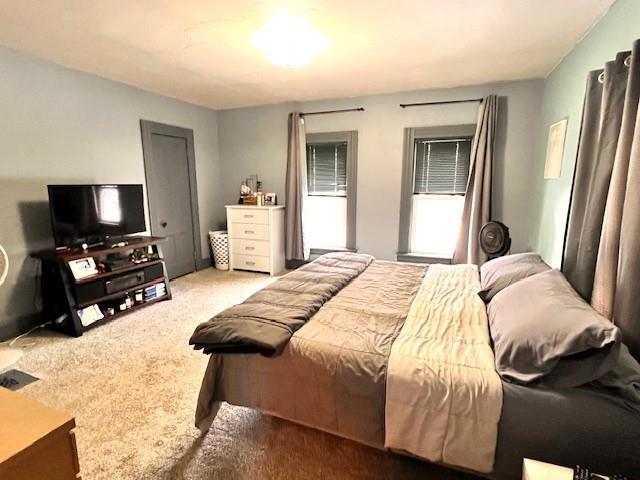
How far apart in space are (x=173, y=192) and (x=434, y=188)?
343 centimetres

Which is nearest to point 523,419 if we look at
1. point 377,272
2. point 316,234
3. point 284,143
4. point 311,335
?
point 311,335

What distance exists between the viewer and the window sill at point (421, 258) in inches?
164

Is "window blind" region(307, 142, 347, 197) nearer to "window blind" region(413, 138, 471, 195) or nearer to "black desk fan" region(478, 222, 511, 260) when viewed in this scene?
"window blind" region(413, 138, 471, 195)

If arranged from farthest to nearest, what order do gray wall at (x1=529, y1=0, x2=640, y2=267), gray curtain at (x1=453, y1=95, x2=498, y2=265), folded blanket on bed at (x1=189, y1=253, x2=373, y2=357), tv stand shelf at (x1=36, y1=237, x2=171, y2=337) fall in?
gray curtain at (x1=453, y1=95, x2=498, y2=265) → tv stand shelf at (x1=36, y1=237, x2=171, y2=337) → gray wall at (x1=529, y1=0, x2=640, y2=267) → folded blanket on bed at (x1=189, y1=253, x2=373, y2=357)

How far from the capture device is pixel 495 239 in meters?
3.29

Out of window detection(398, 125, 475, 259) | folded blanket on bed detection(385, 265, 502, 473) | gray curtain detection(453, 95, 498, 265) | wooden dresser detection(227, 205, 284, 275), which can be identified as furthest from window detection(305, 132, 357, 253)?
folded blanket on bed detection(385, 265, 502, 473)

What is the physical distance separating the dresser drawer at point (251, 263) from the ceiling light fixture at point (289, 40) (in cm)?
271

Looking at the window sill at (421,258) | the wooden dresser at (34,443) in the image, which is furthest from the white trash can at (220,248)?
the wooden dresser at (34,443)

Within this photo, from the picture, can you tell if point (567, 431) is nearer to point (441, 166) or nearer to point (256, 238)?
point (441, 166)

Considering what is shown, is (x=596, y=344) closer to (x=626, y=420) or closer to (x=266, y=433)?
(x=626, y=420)

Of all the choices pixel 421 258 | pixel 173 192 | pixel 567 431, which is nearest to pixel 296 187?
pixel 173 192

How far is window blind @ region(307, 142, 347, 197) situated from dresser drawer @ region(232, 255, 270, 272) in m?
1.20

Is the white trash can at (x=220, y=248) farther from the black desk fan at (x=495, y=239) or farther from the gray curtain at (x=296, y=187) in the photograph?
the black desk fan at (x=495, y=239)

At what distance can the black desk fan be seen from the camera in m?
3.26
